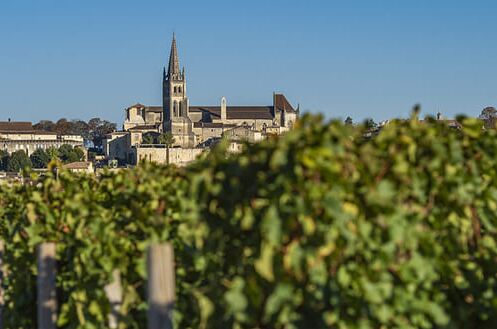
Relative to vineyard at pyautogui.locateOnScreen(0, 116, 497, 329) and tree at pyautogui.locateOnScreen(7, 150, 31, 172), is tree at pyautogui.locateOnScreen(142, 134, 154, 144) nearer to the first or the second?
tree at pyautogui.locateOnScreen(7, 150, 31, 172)

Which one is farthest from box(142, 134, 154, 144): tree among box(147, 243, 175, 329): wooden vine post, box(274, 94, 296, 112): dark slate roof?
box(147, 243, 175, 329): wooden vine post

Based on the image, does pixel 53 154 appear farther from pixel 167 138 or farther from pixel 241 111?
pixel 241 111

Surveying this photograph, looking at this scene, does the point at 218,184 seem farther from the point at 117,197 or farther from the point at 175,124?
the point at 175,124

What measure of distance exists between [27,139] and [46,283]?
14862 cm

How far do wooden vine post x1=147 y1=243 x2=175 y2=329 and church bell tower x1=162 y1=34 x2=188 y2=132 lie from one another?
136 metres

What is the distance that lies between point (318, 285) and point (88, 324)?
7.17ft

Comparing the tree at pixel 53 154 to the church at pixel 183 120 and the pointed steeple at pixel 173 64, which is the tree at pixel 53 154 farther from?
the pointed steeple at pixel 173 64

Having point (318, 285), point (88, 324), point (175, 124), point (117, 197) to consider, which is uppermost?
point (175, 124)

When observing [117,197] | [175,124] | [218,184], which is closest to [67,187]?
[117,197]

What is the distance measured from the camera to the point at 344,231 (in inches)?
142

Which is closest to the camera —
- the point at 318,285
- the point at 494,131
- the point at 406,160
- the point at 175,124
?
the point at 318,285

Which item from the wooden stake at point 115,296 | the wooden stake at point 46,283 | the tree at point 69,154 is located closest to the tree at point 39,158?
the tree at point 69,154

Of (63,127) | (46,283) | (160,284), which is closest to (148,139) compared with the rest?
(63,127)

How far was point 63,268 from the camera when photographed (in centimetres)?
604
